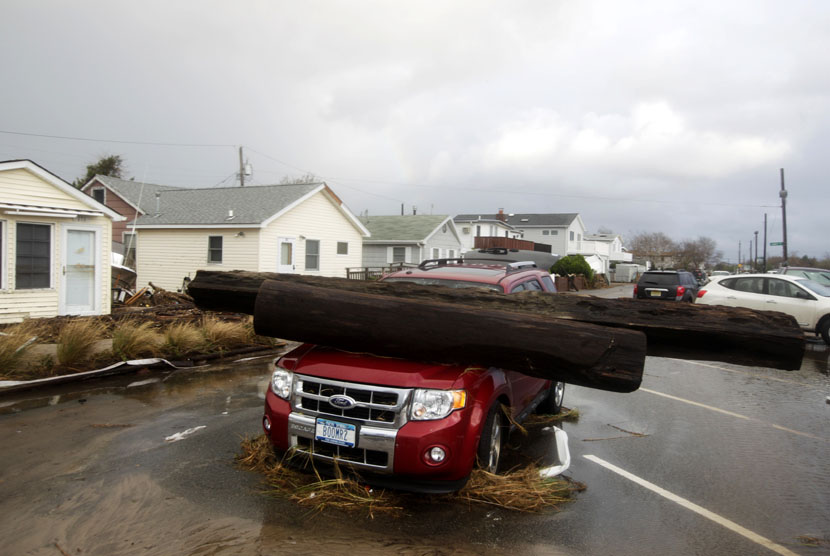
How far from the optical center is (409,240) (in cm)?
3425

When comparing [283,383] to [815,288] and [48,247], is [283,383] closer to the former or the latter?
[48,247]

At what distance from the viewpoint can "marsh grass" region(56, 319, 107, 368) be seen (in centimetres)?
788

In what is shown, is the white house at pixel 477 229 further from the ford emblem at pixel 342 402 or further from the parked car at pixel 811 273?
the ford emblem at pixel 342 402

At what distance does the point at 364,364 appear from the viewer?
4047 millimetres

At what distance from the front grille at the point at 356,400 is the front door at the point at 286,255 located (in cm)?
1938

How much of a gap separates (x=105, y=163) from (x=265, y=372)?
44880mm

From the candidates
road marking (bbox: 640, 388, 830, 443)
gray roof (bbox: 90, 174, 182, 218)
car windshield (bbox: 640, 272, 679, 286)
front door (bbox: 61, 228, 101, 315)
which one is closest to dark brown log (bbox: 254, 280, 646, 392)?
road marking (bbox: 640, 388, 830, 443)

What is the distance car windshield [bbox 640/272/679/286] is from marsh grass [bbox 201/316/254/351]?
50.4 feet

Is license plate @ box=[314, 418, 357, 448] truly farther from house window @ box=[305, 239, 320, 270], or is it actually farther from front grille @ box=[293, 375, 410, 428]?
house window @ box=[305, 239, 320, 270]

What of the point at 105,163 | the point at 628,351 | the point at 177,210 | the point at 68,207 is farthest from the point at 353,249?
the point at 105,163

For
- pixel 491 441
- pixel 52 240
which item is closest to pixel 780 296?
pixel 491 441

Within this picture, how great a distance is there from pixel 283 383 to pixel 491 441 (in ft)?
5.23

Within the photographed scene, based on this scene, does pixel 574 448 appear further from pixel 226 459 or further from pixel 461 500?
pixel 226 459

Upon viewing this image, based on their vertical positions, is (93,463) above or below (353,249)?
below
